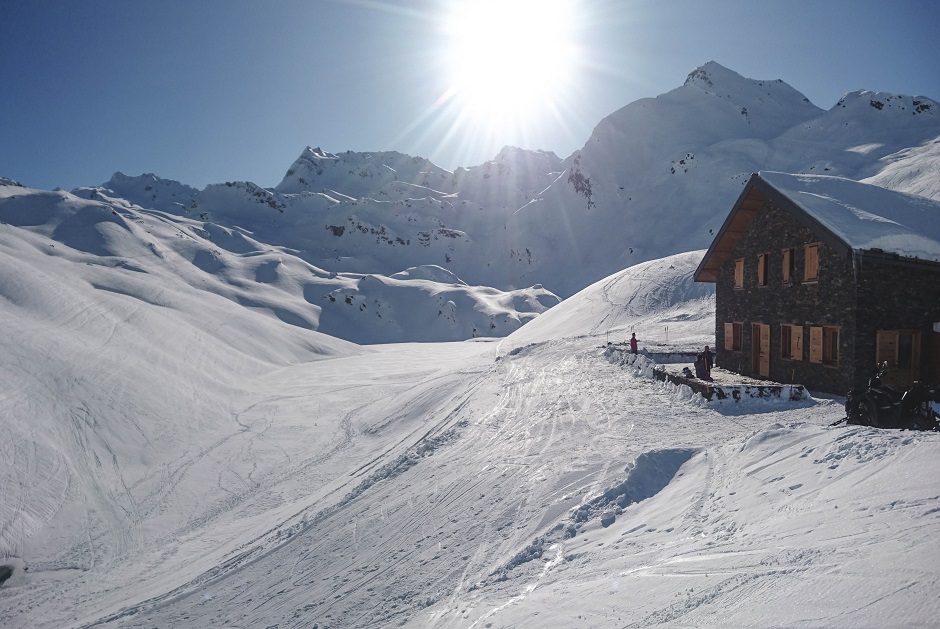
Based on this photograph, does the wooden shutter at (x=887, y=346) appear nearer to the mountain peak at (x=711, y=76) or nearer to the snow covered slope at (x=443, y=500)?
the snow covered slope at (x=443, y=500)

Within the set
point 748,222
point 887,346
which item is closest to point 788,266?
point 748,222

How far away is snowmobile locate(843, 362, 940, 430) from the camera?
10270 mm

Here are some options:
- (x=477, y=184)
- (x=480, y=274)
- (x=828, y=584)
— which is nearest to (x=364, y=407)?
(x=828, y=584)

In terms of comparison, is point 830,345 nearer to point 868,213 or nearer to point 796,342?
point 796,342

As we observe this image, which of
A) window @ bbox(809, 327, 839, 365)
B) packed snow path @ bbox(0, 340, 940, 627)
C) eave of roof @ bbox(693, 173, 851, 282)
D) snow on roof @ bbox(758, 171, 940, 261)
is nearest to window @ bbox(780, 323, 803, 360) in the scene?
window @ bbox(809, 327, 839, 365)

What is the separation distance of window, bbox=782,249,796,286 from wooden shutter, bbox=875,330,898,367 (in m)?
3.30

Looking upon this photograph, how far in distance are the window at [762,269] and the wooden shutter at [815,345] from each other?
3210mm

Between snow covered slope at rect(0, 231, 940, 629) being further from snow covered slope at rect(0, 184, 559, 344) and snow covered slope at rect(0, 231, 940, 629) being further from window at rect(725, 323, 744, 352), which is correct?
snow covered slope at rect(0, 184, 559, 344)

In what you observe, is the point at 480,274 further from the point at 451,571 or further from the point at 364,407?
the point at 451,571

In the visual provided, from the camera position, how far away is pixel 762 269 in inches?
743

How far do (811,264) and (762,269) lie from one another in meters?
2.75

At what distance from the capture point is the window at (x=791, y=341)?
1662cm

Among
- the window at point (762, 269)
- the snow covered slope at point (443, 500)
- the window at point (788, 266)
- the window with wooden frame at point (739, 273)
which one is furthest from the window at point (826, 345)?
the window with wooden frame at point (739, 273)

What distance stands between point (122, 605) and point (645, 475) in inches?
412
